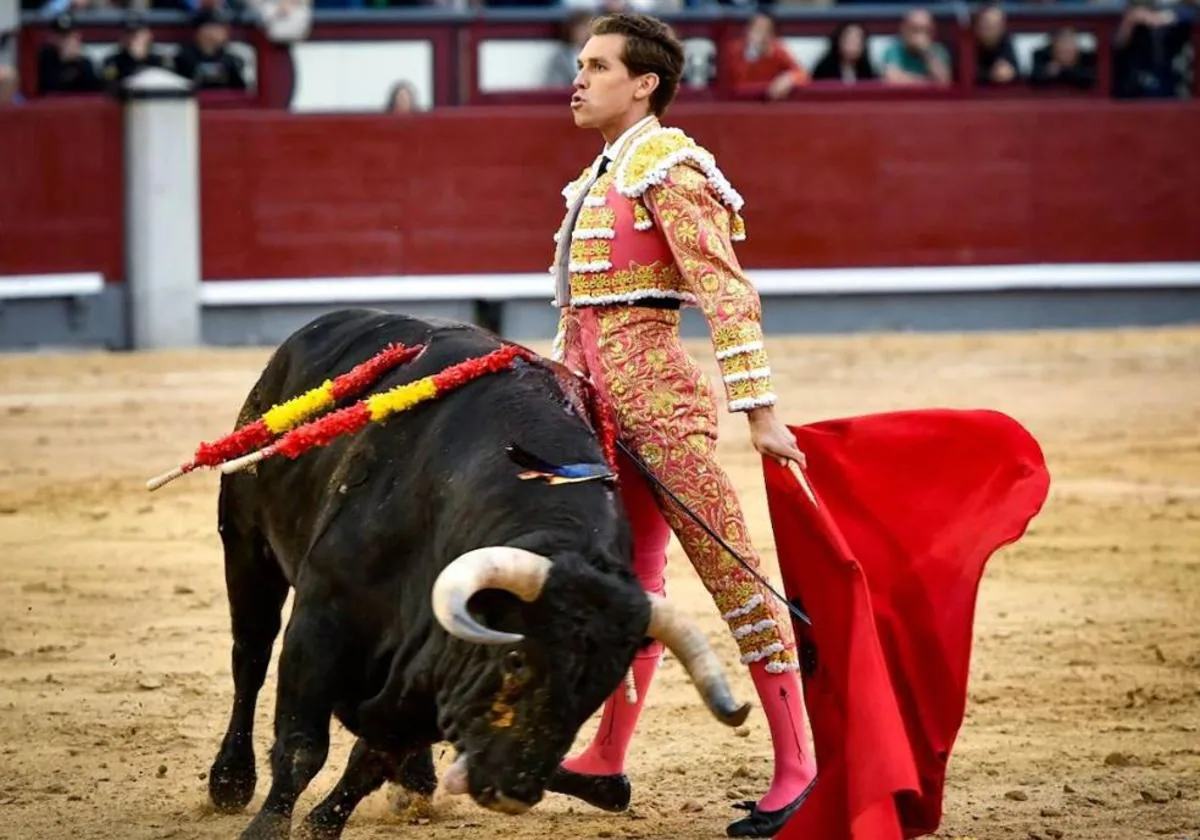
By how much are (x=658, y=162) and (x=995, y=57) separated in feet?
26.9

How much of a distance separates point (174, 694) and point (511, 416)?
5.20 ft

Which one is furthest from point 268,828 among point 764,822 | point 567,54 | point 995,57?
point 995,57

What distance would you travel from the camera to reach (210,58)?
1056cm

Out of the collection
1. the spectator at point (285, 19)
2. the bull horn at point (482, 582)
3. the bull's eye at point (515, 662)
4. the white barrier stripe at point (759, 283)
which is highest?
Answer: the bull horn at point (482, 582)

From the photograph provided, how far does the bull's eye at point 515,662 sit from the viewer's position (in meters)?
3.08

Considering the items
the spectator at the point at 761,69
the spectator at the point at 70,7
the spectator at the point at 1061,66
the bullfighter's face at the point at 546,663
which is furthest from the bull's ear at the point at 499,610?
the spectator at the point at 1061,66

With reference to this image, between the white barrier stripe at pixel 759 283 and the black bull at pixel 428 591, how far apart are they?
20.8 ft

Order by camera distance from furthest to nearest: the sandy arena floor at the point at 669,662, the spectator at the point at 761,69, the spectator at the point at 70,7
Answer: the spectator at the point at 761,69, the spectator at the point at 70,7, the sandy arena floor at the point at 669,662

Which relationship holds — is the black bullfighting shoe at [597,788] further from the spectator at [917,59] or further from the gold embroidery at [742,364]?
the spectator at [917,59]

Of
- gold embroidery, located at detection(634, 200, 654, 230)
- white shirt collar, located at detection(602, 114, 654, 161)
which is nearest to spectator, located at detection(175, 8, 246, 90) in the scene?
white shirt collar, located at detection(602, 114, 654, 161)

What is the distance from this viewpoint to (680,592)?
227 inches

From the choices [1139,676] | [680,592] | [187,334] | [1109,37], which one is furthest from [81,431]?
[1109,37]

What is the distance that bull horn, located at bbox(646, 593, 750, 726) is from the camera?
309cm

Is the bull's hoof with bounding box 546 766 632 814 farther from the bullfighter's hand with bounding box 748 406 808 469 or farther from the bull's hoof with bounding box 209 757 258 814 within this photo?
the bullfighter's hand with bounding box 748 406 808 469
